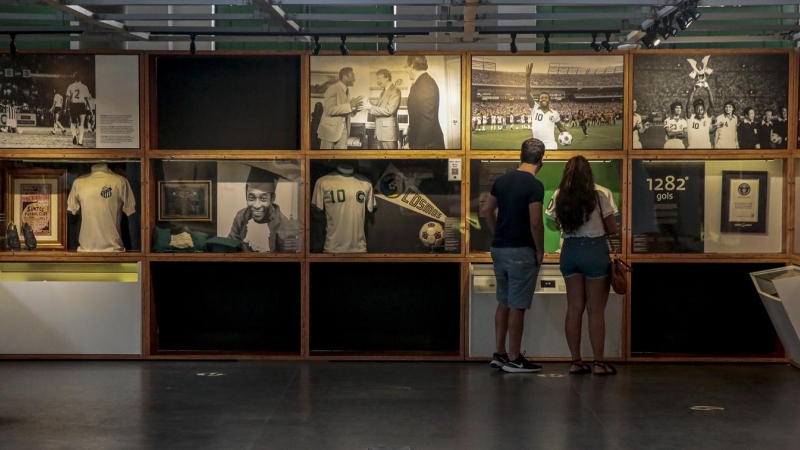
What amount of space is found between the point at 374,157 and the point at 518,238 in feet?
4.49

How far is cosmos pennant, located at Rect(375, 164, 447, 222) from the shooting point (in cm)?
844

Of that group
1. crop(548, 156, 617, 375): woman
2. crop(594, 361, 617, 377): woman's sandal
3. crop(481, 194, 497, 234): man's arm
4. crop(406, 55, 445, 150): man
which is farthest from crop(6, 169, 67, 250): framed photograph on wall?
crop(594, 361, 617, 377): woman's sandal

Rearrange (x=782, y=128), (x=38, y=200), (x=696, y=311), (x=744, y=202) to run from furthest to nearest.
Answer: (x=696, y=311)
(x=38, y=200)
(x=744, y=202)
(x=782, y=128)

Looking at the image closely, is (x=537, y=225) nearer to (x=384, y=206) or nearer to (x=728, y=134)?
(x=384, y=206)

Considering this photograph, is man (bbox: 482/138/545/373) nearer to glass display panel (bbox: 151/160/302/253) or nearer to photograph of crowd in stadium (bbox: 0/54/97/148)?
glass display panel (bbox: 151/160/302/253)

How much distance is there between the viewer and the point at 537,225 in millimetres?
7539

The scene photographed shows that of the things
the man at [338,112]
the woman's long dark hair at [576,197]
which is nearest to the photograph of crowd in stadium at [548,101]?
the woman's long dark hair at [576,197]

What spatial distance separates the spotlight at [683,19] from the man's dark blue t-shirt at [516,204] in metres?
1.48

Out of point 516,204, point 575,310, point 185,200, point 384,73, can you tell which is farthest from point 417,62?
point 575,310

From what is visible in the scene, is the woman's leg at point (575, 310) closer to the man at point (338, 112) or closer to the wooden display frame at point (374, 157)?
the wooden display frame at point (374, 157)

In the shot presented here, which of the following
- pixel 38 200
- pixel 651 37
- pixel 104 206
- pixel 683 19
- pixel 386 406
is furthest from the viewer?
pixel 38 200

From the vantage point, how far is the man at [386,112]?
828cm

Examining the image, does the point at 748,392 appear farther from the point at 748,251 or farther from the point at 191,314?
the point at 191,314

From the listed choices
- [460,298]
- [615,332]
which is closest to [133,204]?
[460,298]
